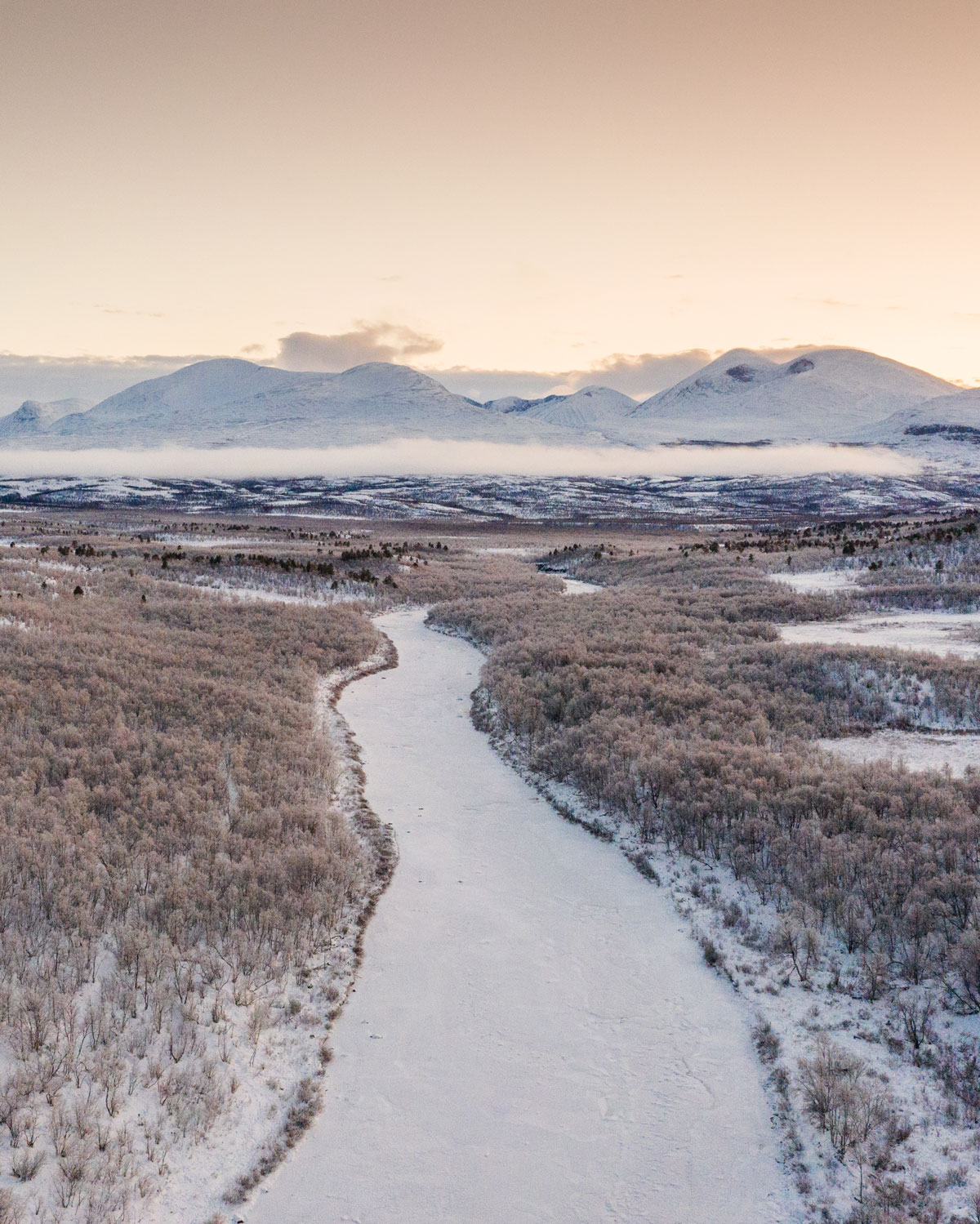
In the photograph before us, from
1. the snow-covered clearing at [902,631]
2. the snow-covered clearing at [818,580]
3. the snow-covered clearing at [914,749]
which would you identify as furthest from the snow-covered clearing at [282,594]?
the snow-covered clearing at [914,749]

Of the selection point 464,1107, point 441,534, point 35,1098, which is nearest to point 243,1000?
point 35,1098

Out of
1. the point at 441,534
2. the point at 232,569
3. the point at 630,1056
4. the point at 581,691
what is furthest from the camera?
the point at 441,534

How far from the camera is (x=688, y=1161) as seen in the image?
557 centimetres

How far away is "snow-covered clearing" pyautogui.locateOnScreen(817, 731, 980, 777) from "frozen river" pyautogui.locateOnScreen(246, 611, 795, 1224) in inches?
202

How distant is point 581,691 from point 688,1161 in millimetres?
11121

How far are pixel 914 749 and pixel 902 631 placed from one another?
1061 cm

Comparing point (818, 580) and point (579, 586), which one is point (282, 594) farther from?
point (818, 580)

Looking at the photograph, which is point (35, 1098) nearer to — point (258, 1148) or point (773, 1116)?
point (258, 1148)

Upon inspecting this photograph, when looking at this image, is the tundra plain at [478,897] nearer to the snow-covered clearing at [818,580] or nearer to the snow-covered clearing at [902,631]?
the snow-covered clearing at [902,631]

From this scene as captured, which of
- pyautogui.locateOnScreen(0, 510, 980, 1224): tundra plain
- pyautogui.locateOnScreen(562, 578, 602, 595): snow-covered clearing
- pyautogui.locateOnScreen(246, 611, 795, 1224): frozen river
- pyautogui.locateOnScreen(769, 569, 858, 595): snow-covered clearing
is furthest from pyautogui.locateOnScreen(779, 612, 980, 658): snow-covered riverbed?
pyautogui.locateOnScreen(562, 578, 602, 595): snow-covered clearing

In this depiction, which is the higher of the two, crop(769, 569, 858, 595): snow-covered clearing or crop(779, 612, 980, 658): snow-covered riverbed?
crop(769, 569, 858, 595): snow-covered clearing

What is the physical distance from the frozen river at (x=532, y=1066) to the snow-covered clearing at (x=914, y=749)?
5.13 m

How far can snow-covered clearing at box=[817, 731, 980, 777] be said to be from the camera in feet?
38.9

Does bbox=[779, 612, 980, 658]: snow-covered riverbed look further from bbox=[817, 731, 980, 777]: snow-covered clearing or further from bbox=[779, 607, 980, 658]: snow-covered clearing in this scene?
bbox=[817, 731, 980, 777]: snow-covered clearing
